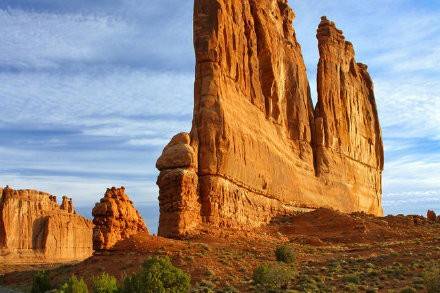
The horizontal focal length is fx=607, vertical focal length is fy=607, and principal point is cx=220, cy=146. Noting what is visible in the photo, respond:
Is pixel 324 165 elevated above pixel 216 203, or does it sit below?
above

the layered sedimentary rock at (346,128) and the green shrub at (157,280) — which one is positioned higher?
the layered sedimentary rock at (346,128)

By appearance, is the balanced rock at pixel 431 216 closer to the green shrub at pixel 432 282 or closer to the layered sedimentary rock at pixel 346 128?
the layered sedimentary rock at pixel 346 128

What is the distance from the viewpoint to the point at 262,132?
44.3m

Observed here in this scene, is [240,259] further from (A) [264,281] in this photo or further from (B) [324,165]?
(B) [324,165]

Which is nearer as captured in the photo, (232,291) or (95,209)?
(232,291)

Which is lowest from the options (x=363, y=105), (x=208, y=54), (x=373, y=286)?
(x=373, y=286)

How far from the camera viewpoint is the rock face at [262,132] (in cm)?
3509

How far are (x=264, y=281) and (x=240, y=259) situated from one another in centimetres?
455

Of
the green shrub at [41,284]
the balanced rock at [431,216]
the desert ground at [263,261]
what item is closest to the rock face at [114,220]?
the desert ground at [263,261]

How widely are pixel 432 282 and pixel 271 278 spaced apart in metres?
→ 5.76

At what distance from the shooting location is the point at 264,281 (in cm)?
2281

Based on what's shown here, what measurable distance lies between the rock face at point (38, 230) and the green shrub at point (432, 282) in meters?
46.2

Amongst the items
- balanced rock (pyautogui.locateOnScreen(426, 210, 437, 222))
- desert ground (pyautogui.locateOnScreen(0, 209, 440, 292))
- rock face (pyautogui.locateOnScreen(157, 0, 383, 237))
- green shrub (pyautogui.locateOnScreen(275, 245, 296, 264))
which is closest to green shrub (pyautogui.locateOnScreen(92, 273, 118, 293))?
desert ground (pyautogui.locateOnScreen(0, 209, 440, 292))

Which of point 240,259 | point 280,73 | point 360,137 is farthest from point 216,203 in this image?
point 360,137
